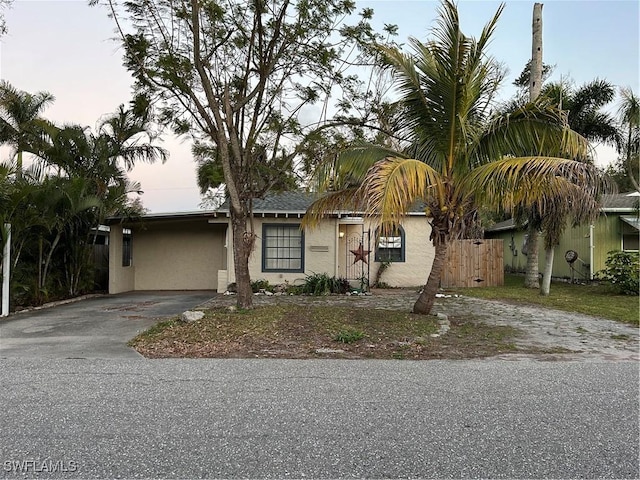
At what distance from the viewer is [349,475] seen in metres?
2.73

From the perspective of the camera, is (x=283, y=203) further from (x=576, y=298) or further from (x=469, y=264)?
(x=576, y=298)

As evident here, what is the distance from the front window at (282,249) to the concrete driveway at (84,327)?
8.94ft

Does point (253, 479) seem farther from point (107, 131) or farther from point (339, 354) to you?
point (107, 131)

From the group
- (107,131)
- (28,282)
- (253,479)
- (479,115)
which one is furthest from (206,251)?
(253,479)

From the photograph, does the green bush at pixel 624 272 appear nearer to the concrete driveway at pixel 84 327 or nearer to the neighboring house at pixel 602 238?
the neighboring house at pixel 602 238

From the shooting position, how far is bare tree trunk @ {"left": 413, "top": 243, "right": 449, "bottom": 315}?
Result: 8297 millimetres

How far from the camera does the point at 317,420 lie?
11.8ft

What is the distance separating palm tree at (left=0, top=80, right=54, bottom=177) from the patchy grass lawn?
13.6 m

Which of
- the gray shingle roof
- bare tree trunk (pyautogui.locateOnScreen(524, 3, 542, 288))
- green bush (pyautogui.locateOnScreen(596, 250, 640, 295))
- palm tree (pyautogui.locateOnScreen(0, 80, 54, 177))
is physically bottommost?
green bush (pyautogui.locateOnScreen(596, 250, 640, 295))

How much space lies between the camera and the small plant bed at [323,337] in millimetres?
6000

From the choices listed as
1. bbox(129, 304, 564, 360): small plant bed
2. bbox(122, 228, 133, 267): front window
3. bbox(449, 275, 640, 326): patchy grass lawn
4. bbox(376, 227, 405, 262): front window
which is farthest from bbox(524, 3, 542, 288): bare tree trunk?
bbox(122, 228, 133, 267): front window

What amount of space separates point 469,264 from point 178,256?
10.7 metres

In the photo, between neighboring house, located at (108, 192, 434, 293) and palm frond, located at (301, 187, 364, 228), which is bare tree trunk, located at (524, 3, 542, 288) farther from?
palm frond, located at (301, 187, 364, 228)

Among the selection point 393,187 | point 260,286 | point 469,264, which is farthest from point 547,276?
point 393,187
